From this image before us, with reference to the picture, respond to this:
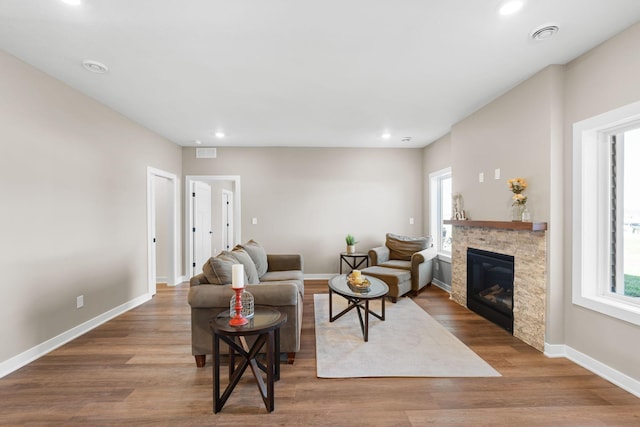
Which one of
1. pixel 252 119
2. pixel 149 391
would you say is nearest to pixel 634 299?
pixel 149 391

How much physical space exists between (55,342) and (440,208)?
18.3 ft

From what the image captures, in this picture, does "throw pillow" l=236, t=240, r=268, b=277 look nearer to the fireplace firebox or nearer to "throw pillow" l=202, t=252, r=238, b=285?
"throw pillow" l=202, t=252, r=238, b=285

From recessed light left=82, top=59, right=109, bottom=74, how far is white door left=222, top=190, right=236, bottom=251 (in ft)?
15.6

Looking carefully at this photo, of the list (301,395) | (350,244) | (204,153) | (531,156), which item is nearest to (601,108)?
(531,156)

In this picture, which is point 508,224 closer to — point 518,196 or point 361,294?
point 518,196

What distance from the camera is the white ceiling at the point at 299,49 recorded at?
191 centimetres

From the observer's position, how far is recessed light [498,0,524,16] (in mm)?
1827

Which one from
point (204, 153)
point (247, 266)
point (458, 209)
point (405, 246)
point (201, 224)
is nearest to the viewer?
point (247, 266)

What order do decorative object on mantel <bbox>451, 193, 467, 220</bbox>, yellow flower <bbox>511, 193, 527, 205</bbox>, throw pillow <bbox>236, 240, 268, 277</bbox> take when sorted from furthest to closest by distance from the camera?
decorative object on mantel <bbox>451, 193, 467, 220</bbox> < throw pillow <bbox>236, 240, 268, 277</bbox> < yellow flower <bbox>511, 193, 527, 205</bbox>

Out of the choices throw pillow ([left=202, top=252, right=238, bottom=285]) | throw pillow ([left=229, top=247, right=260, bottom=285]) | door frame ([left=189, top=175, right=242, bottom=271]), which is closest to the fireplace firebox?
throw pillow ([left=229, top=247, right=260, bottom=285])

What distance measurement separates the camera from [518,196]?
9.55ft

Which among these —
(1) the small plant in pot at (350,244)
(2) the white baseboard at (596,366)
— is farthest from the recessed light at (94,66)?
(2) the white baseboard at (596,366)

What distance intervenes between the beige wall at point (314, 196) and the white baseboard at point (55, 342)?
7.92ft

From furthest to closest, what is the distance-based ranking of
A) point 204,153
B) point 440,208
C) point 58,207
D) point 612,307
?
point 204,153
point 440,208
point 58,207
point 612,307
